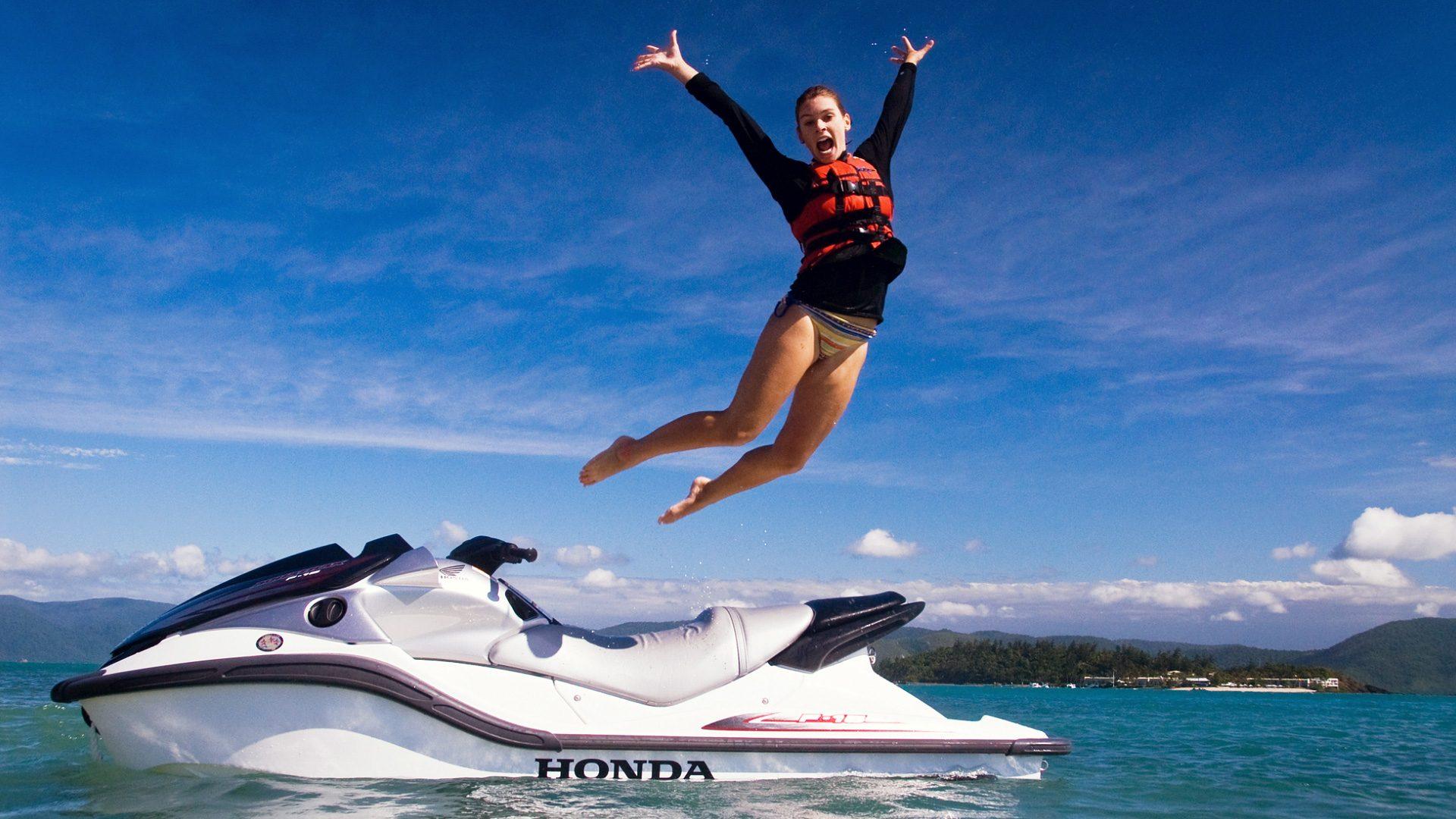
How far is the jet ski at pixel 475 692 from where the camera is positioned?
3.32 metres

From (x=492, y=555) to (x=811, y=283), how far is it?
1722 mm

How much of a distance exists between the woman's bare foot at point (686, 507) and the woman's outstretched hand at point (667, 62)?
5.83 ft

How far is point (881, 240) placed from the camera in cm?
355

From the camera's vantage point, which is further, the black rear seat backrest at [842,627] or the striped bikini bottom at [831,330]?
the black rear seat backrest at [842,627]

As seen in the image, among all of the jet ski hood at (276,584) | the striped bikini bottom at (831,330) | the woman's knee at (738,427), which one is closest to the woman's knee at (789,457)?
the woman's knee at (738,427)

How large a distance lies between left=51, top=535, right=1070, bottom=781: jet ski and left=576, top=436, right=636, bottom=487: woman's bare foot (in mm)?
524

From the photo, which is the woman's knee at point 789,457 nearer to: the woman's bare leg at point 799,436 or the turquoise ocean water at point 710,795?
the woman's bare leg at point 799,436

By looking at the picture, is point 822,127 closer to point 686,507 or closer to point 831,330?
point 831,330

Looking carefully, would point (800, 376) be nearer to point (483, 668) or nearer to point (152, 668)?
point (483, 668)

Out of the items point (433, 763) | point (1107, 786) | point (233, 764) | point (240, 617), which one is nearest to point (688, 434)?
point (433, 763)

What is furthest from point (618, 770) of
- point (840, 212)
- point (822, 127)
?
point (822, 127)

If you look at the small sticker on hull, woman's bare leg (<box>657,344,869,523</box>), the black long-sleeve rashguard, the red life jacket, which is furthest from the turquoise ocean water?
the red life jacket

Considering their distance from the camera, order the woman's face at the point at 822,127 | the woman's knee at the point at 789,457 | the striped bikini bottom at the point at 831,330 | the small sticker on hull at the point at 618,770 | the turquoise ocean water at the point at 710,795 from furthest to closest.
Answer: the woman's knee at the point at 789,457 < the woman's face at the point at 822,127 < the striped bikini bottom at the point at 831,330 < the small sticker on hull at the point at 618,770 < the turquoise ocean water at the point at 710,795

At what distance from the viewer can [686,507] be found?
414 centimetres
